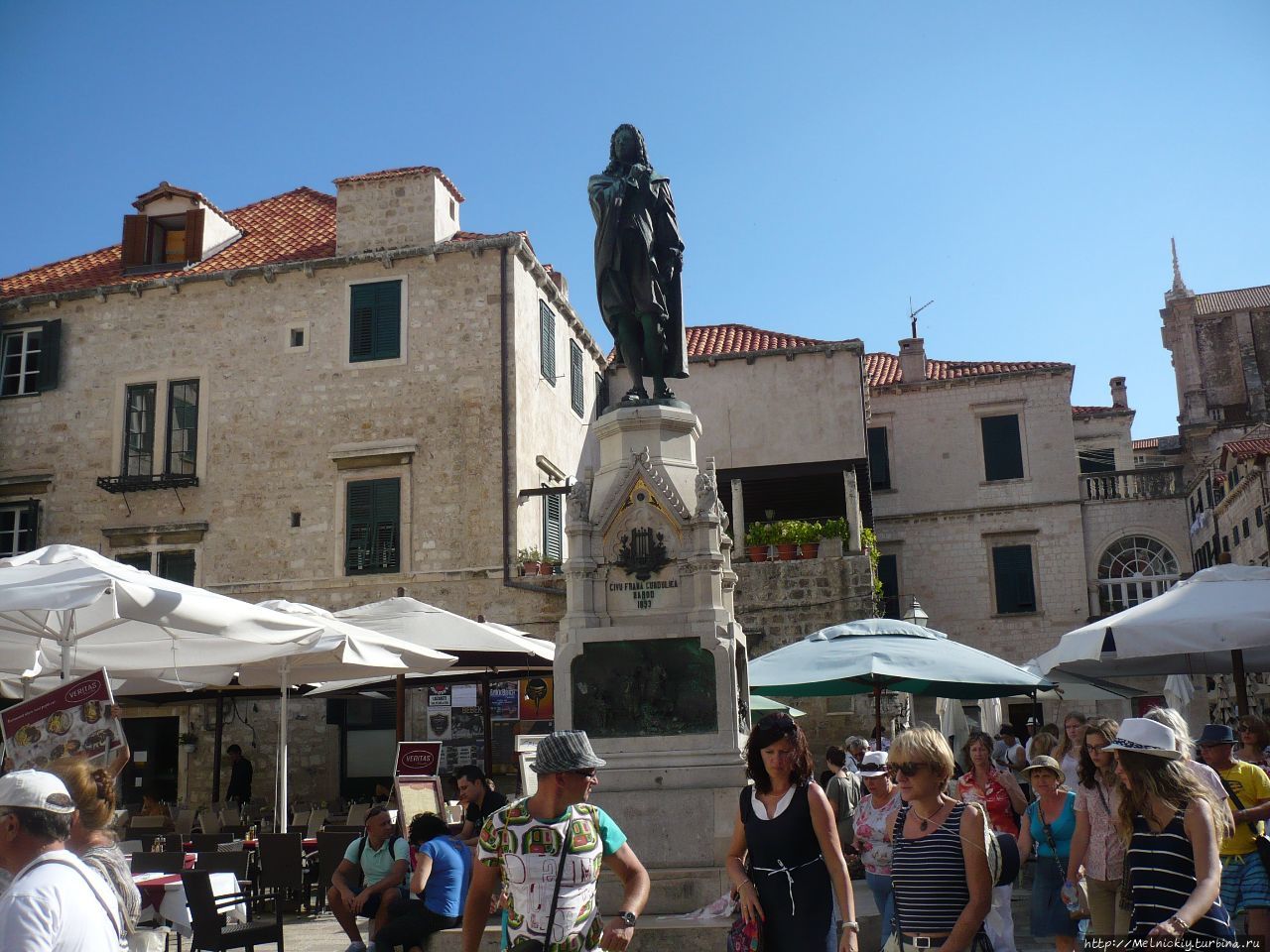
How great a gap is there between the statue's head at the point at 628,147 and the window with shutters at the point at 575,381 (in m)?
16.1

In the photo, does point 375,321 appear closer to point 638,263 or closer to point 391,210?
point 391,210

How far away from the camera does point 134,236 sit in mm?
24562

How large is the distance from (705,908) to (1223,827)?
3.70 meters

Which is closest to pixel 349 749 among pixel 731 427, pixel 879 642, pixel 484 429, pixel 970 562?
pixel 484 429

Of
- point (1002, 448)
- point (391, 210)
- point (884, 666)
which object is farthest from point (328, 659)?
point (1002, 448)

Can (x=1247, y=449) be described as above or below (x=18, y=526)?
above

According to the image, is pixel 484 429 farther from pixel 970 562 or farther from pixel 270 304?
pixel 970 562

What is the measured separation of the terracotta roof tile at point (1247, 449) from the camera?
2573cm

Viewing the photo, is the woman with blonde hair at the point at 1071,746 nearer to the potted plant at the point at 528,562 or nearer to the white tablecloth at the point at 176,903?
the white tablecloth at the point at 176,903

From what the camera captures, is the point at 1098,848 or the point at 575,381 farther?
the point at 575,381

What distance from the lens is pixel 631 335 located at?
9.53 metres

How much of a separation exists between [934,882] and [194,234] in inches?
928

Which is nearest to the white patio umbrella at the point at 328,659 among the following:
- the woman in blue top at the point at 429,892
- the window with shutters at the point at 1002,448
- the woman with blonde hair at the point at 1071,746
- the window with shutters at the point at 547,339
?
the woman in blue top at the point at 429,892

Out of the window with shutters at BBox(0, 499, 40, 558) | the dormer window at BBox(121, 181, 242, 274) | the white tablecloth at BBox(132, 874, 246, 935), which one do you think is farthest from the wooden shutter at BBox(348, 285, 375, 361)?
the white tablecloth at BBox(132, 874, 246, 935)
